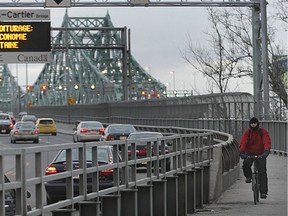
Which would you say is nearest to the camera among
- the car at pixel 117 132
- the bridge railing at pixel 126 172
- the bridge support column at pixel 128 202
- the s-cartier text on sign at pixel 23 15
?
the bridge railing at pixel 126 172

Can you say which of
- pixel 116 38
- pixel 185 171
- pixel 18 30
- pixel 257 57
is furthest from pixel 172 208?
pixel 116 38

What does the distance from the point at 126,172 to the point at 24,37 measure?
1146cm

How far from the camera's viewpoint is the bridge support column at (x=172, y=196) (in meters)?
16.2

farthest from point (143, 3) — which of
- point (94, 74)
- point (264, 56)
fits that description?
point (94, 74)

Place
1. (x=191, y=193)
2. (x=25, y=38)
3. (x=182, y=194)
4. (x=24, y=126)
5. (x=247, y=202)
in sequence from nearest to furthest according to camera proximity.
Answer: (x=182, y=194) < (x=191, y=193) < (x=247, y=202) < (x=25, y=38) < (x=24, y=126)

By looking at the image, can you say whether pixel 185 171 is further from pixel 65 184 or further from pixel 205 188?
pixel 65 184

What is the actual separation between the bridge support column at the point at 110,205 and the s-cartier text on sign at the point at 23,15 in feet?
42.0

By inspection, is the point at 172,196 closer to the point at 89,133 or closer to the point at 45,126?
the point at 89,133

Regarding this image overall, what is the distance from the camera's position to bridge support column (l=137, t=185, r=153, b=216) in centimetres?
1414

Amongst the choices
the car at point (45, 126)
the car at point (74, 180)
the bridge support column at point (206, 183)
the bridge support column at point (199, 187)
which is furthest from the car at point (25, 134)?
the car at point (74, 180)

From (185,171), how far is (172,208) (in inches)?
74.1

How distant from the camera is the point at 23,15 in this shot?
25.1 meters

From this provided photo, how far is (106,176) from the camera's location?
44.3 feet

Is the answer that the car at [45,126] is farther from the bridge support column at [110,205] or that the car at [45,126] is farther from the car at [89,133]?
the bridge support column at [110,205]
